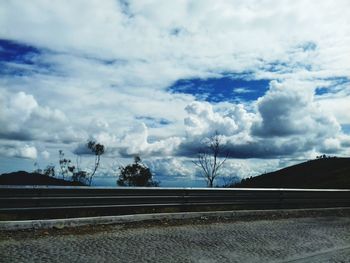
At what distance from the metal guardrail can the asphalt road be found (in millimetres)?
866

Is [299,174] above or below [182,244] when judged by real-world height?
above

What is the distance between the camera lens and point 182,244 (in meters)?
8.47

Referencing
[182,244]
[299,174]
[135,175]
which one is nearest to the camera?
[182,244]

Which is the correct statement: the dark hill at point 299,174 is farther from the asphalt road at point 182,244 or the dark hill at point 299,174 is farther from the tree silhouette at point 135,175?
the asphalt road at point 182,244

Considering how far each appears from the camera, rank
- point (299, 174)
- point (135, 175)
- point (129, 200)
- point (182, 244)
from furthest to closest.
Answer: point (299, 174), point (135, 175), point (129, 200), point (182, 244)

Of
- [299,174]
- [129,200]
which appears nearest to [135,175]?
[129,200]

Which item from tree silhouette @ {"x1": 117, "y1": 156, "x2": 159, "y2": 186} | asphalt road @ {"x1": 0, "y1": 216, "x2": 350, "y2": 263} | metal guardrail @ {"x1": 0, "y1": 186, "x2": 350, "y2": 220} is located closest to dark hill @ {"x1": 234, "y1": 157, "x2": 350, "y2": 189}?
tree silhouette @ {"x1": 117, "y1": 156, "x2": 159, "y2": 186}

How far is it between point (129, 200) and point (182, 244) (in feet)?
9.64

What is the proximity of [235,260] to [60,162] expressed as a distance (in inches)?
1360

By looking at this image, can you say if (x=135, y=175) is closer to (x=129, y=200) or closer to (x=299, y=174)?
(x=129, y=200)

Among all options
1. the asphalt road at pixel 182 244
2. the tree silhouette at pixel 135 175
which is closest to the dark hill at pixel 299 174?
the tree silhouette at pixel 135 175

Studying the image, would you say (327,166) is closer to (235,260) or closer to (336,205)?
(336,205)

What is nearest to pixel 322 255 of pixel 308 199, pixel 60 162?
pixel 308 199

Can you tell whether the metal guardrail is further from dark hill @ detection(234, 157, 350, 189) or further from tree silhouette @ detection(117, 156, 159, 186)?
dark hill @ detection(234, 157, 350, 189)
